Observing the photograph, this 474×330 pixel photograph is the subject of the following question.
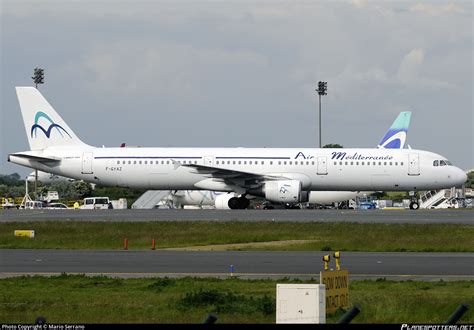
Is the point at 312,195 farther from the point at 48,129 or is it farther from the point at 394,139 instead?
the point at 48,129

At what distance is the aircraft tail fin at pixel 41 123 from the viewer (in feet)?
207

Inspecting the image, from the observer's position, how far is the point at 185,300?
59.3 ft

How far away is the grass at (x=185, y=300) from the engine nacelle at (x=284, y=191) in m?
36.1

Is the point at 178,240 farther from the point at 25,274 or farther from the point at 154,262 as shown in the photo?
the point at 25,274

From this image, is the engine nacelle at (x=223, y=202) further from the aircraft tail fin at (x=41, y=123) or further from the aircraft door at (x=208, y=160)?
the aircraft tail fin at (x=41, y=123)

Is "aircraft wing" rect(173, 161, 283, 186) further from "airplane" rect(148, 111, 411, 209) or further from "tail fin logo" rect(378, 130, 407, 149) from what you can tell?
"tail fin logo" rect(378, 130, 407, 149)

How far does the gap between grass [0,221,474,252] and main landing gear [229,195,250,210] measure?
18733 mm

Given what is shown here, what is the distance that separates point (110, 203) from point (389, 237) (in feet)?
169

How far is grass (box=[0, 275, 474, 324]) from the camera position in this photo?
1644 cm

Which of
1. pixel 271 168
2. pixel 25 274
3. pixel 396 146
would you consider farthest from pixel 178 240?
pixel 396 146

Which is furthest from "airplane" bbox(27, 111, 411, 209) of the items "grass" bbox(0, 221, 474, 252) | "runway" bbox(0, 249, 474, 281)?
"runway" bbox(0, 249, 474, 281)

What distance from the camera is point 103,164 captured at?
201ft

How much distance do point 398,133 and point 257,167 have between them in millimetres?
33149

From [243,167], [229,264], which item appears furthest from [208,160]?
[229,264]
